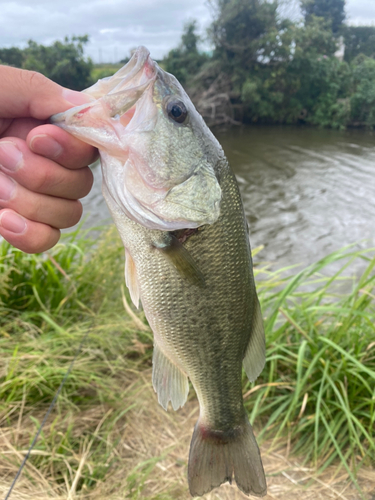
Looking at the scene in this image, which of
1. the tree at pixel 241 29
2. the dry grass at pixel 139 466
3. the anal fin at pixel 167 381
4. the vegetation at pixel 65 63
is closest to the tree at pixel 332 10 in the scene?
the tree at pixel 241 29

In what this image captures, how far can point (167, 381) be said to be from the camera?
1.29 metres

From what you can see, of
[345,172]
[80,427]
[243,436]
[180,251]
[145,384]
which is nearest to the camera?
[180,251]

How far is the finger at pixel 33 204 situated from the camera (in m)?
1.31

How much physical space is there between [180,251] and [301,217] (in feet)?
30.5

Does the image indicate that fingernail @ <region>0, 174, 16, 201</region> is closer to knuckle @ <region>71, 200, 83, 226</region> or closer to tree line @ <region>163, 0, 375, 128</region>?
knuckle @ <region>71, 200, 83, 226</region>

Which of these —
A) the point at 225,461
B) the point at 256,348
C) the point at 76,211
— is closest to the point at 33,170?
the point at 76,211

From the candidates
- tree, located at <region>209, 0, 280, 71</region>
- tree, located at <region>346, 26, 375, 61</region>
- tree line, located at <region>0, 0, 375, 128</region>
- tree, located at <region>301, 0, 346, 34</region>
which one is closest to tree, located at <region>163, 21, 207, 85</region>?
tree line, located at <region>0, 0, 375, 128</region>

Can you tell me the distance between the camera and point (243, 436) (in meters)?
1.33

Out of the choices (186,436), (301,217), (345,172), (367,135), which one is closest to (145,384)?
(186,436)

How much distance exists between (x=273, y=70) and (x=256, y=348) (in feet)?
85.4

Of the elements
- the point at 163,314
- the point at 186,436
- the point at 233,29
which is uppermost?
the point at 233,29

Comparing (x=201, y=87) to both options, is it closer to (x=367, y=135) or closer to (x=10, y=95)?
(x=367, y=135)

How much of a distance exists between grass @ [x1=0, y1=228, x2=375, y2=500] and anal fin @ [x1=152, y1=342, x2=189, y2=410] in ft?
3.90

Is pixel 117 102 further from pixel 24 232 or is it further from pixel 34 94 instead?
pixel 24 232
